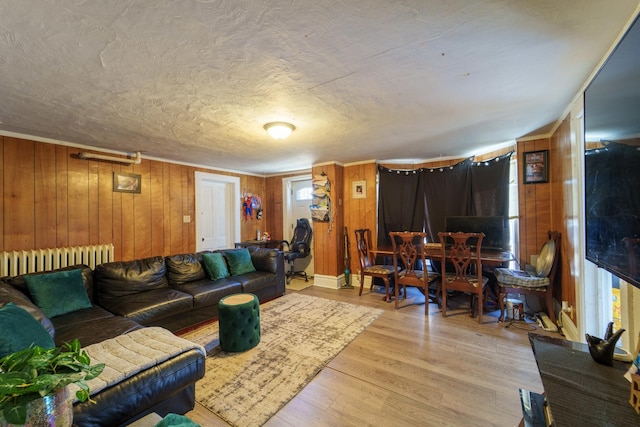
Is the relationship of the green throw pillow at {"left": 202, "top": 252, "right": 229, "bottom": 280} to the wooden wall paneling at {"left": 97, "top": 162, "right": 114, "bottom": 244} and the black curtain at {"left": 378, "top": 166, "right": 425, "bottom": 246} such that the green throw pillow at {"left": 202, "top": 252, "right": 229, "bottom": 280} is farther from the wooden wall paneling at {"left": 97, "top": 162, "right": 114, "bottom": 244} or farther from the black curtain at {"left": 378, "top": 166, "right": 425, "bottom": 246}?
the black curtain at {"left": 378, "top": 166, "right": 425, "bottom": 246}

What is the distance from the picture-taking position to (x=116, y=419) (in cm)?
130

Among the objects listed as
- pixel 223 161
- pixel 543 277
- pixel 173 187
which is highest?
pixel 223 161

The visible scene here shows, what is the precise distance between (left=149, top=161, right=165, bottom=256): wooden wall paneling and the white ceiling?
3.74 ft

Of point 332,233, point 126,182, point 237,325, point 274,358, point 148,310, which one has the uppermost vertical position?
point 126,182

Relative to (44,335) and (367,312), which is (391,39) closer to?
(44,335)

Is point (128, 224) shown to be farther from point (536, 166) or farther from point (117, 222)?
point (536, 166)

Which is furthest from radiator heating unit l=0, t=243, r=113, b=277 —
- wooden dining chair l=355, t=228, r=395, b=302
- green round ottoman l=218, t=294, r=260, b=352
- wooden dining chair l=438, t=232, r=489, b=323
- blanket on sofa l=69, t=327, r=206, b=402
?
wooden dining chair l=438, t=232, r=489, b=323

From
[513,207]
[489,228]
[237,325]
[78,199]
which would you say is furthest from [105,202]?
[513,207]

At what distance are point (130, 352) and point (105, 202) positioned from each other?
2.86 meters

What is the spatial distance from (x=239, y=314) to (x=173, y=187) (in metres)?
2.96

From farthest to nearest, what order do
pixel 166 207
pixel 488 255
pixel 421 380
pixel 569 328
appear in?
pixel 166 207
pixel 488 255
pixel 569 328
pixel 421 380

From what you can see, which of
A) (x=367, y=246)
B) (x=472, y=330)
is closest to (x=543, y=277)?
(x=472, y=330)

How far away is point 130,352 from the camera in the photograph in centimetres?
157

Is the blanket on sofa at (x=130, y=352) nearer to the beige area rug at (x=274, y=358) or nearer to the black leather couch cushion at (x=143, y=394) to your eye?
the black leather couch cushion at (x=143, y=394)
